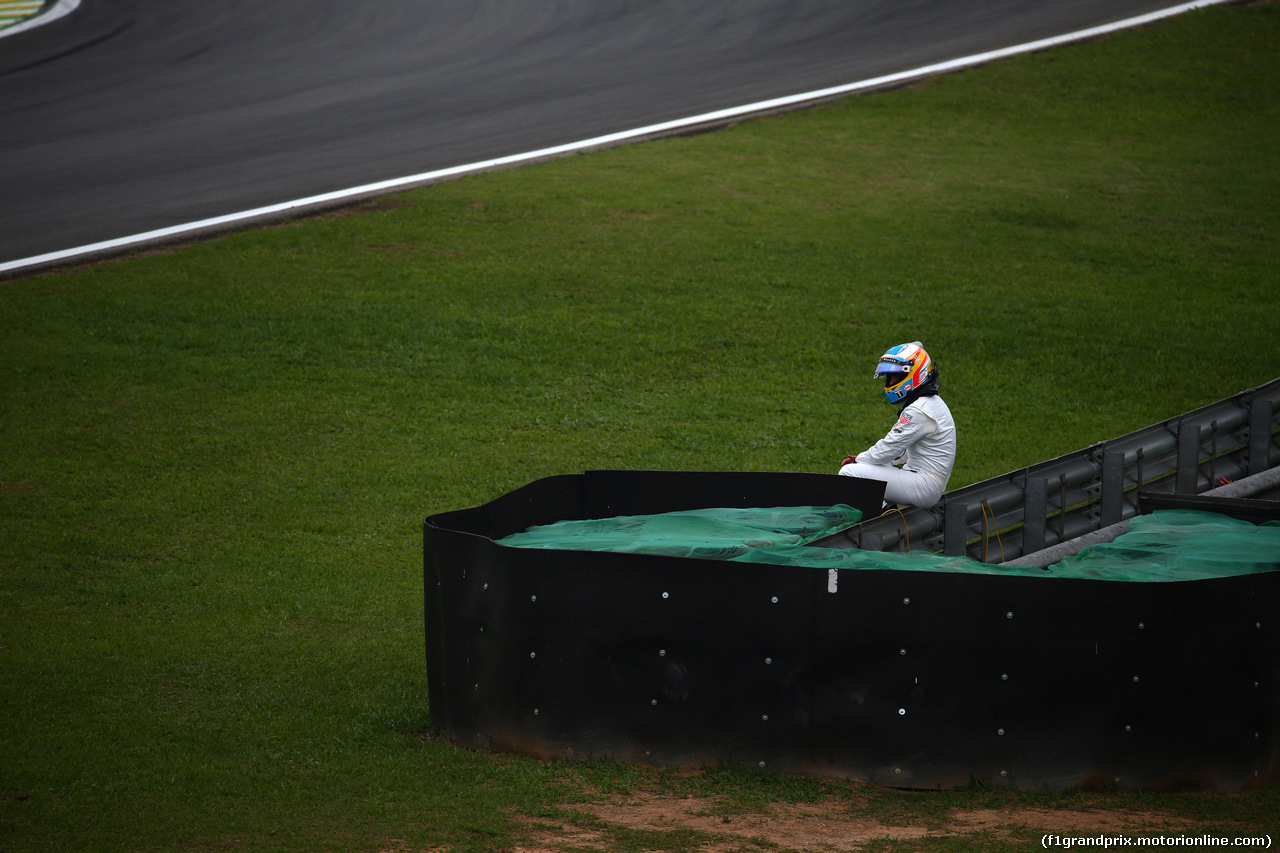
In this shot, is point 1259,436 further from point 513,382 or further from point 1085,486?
point 513,382

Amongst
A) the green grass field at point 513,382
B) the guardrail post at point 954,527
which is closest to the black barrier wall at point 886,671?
the green grass field at point 513,382

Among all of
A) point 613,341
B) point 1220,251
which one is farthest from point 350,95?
point 1220,251

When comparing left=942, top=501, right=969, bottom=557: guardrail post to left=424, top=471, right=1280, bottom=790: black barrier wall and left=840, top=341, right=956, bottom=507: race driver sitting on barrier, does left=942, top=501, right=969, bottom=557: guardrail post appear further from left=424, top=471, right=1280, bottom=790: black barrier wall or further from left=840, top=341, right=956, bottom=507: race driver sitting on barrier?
left=424, top=471, right=1280, bottom=790: black barrier wall

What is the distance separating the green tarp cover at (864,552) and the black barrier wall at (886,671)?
13.8 inches

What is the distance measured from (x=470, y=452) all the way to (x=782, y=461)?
12.6ft

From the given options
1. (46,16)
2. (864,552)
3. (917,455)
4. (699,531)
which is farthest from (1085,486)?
(46,16)

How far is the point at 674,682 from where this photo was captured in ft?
22.3

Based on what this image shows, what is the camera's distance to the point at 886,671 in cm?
653

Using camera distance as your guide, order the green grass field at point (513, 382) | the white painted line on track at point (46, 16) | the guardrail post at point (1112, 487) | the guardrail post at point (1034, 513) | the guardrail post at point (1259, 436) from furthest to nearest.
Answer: the white painted line on track at point (46, 16)
the guardrail post at point (1259, 436)
the guardrail post at point (1112, 487)
the guardrail post at point (1034, 513)
the green grass field at point (513, 382)

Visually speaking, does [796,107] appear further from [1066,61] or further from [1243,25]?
[1243,25]

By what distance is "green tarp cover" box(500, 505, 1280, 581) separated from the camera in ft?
23.0

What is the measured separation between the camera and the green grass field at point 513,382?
659 cm

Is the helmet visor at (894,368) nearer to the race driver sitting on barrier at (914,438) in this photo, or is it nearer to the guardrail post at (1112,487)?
the race driver sitting on barrier at (914,438)

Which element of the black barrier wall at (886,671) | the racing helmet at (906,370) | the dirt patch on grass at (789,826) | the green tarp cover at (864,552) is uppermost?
the racing helmet at (906,370)
